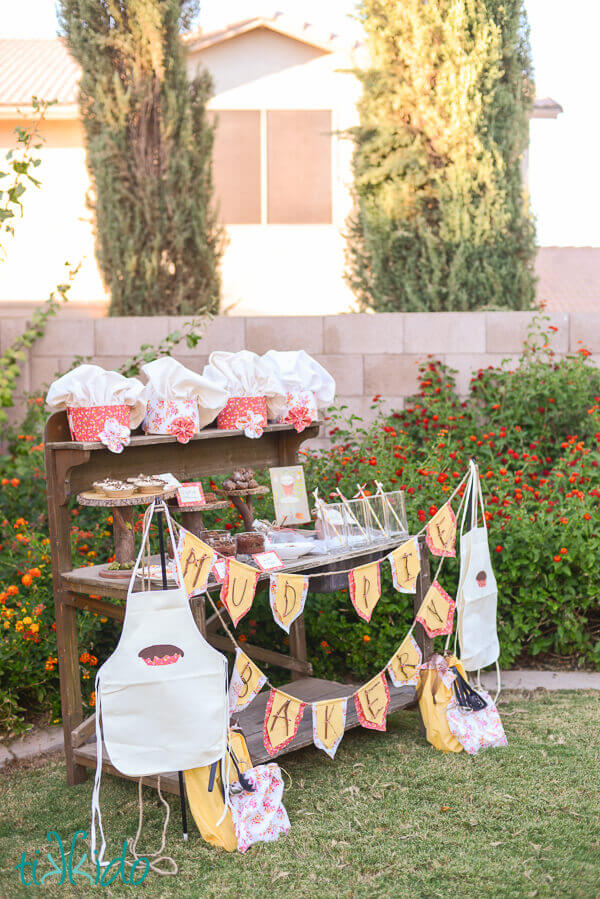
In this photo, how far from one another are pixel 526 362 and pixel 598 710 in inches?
119

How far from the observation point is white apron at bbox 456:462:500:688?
156 inches

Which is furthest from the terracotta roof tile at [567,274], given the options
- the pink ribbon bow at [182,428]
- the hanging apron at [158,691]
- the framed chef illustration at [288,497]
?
the hanging apron at [158,691]

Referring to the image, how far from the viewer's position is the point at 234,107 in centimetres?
1018

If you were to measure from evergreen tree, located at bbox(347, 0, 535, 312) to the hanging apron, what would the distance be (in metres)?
4.90

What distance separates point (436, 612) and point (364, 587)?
520 mm

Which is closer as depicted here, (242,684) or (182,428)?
(242,684)

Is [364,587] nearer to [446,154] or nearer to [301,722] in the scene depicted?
[301,722]

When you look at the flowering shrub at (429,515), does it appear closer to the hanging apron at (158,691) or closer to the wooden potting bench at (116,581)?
the wooden potting bench at (116,581)

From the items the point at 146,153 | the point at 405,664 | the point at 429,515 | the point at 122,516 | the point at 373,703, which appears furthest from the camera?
the point at 146,153

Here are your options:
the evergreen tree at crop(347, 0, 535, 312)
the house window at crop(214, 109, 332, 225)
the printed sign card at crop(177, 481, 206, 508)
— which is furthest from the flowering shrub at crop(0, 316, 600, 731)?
the house window at crop(214, 109, 332, 225)

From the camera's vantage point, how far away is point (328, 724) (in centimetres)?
350

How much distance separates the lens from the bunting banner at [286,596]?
10.9 feet

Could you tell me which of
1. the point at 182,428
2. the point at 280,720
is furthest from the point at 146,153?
the point at 280,720

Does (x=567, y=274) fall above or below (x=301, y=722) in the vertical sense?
above
